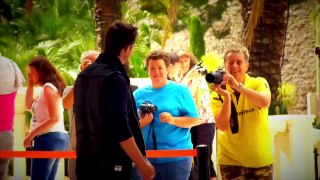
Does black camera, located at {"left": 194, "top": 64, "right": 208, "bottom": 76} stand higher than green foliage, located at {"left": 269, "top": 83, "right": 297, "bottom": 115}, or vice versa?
black camera, located at {"left": 194, "top": 64, "right": 208, "bottom": 76}

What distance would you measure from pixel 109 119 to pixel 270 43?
383 cm

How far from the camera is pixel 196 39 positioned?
7.52m

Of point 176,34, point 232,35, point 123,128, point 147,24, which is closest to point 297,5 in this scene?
point 232,35

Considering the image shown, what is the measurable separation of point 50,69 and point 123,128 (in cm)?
201

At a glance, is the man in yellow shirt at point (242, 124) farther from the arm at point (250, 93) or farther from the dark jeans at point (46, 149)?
the dark jeans at point (46, 149)

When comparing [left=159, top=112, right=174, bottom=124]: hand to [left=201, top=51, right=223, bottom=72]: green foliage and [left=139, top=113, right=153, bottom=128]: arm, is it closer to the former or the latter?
[left=139, top=113, right=153, bottom=128]: arm

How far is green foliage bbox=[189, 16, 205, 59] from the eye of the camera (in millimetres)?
7439

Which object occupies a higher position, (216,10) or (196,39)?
(216,10)

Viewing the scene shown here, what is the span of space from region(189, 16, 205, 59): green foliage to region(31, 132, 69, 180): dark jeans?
330 centimetres

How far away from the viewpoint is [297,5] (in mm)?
5945

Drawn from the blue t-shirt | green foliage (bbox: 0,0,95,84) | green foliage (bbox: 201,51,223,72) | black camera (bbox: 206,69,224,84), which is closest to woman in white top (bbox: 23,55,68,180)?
the blue t-shirt

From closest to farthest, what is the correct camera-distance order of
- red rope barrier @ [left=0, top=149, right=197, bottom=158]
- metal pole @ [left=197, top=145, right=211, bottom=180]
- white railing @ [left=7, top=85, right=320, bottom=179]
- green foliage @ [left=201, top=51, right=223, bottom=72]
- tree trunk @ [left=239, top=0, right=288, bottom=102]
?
metal pole @ [left=197, top=145, right=211, bottom=180] < red rope barrier @ [left=0, top=149, right=197, bottom=158] < white railing @ [left=7, top=85, right=320, bottom=179] < tree trunk @ [left=239, top=0, right=288, bottom=102] < green foliage @ [left=201, top=51, right=223, bottom=72]

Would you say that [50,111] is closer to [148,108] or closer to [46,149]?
[46,149]

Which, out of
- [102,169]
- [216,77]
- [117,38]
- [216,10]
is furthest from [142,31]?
[102,169]
